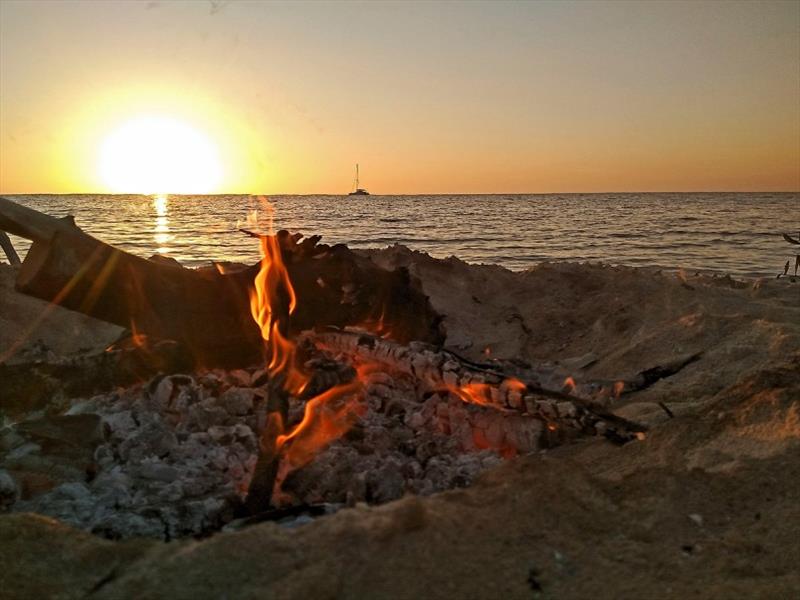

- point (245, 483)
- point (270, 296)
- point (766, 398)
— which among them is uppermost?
point (270, 296)

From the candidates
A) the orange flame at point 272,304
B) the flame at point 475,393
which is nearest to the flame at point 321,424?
the orange flame at point 272,304

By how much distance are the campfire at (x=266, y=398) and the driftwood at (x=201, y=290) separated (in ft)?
0.04

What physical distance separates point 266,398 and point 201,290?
3.64 feet

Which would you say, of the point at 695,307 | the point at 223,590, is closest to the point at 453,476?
the point at 223,590

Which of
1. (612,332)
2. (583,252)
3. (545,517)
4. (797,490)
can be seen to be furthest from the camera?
(583,252)

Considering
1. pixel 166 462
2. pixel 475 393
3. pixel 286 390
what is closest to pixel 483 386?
pixel 475 393

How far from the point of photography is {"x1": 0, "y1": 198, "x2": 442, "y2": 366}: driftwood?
374cm

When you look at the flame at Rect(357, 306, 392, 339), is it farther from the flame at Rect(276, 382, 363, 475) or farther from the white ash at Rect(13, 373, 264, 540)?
the white ash at Rect(13, 373, 264, 540)

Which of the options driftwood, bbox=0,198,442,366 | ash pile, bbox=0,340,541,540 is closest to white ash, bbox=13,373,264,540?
ash pile, bbox=0,340,541,540

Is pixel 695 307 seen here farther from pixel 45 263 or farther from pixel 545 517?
pixel 45 263

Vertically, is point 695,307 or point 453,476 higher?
point 695,307

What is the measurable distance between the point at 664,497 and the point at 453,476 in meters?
1.24

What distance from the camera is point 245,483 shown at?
10.7ft

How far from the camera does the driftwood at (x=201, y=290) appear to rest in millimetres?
3736
